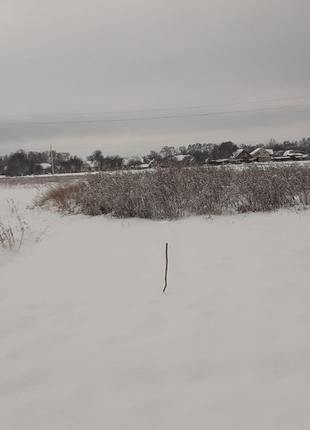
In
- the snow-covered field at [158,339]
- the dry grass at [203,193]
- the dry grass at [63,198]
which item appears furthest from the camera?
the dry grass at [63,198]

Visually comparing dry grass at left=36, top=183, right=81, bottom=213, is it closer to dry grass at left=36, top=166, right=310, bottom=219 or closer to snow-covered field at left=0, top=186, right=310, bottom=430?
dry grass at left=36, top=166, right=310, bottom=219

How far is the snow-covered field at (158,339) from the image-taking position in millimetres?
2207

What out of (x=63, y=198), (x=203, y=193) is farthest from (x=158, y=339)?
(x=63, y=198)

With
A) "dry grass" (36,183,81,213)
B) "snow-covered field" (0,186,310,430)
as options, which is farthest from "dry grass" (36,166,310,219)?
"snow-covered field" (0,186,310,430)

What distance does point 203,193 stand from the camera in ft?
33.6

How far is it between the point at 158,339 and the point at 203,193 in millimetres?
7432

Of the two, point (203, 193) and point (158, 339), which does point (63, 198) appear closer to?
point (203, 193)

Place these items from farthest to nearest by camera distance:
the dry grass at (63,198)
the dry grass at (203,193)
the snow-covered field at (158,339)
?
the dry grass at (63,198) → the dry grass at (203,193) → the snow-covered field at (158,339)

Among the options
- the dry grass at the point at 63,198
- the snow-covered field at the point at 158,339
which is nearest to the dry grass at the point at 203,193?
the dry grass at the point at 63,198

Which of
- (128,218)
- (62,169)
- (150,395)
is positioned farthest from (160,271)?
(62,169)

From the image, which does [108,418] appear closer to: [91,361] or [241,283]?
[91,361]

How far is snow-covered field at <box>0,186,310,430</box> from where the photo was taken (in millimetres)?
2207

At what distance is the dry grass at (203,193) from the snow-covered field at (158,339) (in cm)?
389

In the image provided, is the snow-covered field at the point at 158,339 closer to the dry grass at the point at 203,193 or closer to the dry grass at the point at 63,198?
the dry grass at the point at 203,193
